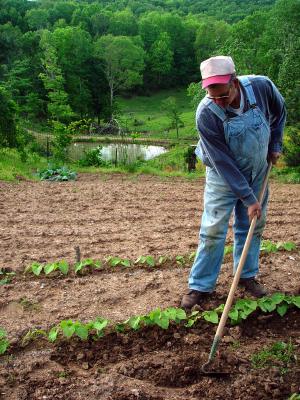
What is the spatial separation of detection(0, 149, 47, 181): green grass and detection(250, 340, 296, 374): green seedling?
9027mm

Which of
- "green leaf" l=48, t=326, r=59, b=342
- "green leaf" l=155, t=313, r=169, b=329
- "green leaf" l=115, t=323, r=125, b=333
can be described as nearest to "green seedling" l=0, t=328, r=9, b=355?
"green leaf" l=48, t=326, r=59, b=342

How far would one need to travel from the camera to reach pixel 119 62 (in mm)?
61500

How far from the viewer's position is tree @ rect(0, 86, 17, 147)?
14914 millimetres

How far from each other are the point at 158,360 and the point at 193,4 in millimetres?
128932

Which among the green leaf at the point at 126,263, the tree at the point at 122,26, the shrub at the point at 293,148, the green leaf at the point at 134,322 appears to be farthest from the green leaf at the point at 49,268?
the tree at the point at 122,26

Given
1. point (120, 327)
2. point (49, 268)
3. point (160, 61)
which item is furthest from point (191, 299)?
point (160, 61)

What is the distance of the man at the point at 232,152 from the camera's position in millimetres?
3294

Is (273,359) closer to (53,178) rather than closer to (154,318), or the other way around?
(154,318)

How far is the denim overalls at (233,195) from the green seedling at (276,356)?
71 cm

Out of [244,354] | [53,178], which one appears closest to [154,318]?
[244,354]

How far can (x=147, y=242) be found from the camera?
596 centimetres

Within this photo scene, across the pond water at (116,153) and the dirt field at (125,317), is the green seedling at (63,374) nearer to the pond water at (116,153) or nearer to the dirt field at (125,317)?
the dirt field at (125,317)

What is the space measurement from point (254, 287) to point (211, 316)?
55 centimetres

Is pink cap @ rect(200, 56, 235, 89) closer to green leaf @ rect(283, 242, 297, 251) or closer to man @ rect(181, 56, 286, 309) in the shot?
man @ rect(181, 56, 286, 309)
